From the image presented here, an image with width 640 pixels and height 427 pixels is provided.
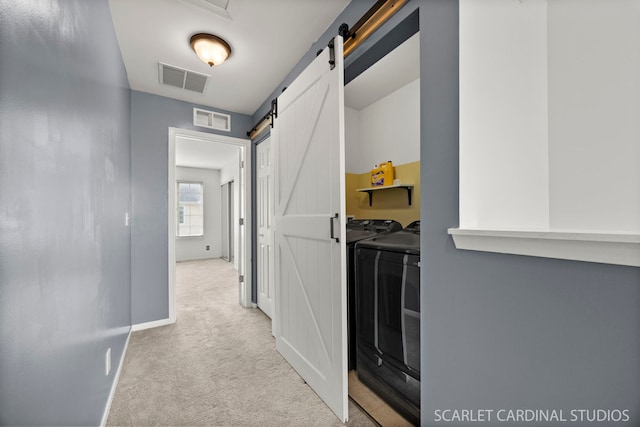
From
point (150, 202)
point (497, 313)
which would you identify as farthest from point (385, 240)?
point (150, 202)

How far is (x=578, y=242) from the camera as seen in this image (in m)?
0.70

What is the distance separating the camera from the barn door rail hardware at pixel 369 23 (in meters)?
1.26

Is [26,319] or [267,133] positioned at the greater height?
[267,133]

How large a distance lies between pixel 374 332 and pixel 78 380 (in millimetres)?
1474

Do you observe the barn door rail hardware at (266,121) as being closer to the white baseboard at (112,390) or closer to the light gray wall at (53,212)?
the light gray wall at (53,212)

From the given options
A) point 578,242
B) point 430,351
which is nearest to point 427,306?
point 430,351

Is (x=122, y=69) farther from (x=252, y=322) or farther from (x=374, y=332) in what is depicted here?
(x=374, y=332)

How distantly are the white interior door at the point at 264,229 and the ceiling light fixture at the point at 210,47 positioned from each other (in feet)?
3.33

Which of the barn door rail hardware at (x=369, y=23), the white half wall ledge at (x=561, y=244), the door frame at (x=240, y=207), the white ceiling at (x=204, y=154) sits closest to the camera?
the white half wall ledge at (x=561, y=244)

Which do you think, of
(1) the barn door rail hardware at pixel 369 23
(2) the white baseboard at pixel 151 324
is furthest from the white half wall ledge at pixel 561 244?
(2) the white baseboard at pixel 151 324

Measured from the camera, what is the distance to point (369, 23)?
1389mm

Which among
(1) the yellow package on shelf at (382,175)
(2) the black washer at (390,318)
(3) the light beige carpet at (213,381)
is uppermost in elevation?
(1) the yellow package on shelf at (382,175)

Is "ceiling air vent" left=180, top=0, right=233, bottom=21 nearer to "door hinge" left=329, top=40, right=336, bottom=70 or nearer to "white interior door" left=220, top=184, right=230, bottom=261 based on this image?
"door hinge" left=329, top=40, right=336, bottom=70

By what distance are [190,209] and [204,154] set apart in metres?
2.19
